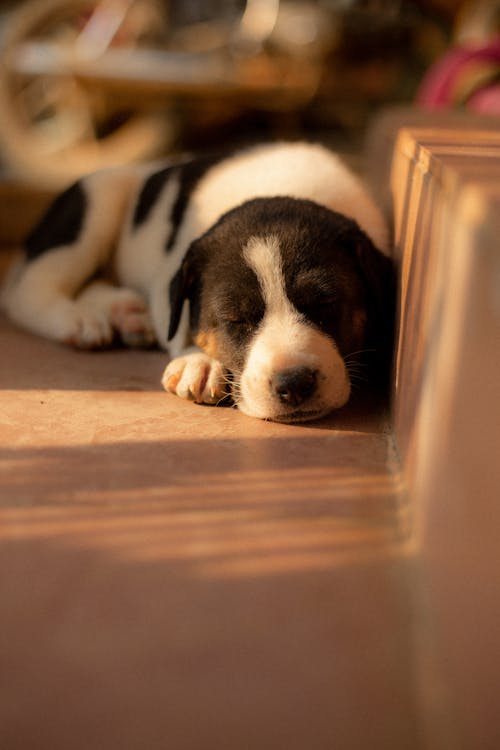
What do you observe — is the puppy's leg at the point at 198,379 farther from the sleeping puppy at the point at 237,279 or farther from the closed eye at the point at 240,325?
the closed eye at the point at 240,325

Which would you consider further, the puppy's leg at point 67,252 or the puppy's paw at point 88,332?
the puppy's leg at point 67,252

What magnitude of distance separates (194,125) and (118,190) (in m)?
→ 4.23

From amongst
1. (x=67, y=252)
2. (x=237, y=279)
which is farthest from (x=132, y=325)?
(x=237, y=279)

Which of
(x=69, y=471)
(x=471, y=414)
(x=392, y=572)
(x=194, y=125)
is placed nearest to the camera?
(x=471, y=414)

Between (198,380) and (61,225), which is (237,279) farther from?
(61,225)

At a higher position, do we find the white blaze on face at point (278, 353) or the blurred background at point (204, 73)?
the blurred background at point (204, 73)

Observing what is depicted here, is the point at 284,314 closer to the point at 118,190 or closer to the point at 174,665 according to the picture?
the point at 174,665

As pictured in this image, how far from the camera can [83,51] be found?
6.94m

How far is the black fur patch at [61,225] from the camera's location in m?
3.69

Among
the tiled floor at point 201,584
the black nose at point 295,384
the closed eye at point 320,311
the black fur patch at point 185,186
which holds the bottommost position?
the tiled floor at point 201,584

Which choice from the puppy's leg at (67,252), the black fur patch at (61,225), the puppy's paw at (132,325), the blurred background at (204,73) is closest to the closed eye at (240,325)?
the puppy's paw at (132,325)

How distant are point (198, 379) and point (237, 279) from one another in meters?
0.36

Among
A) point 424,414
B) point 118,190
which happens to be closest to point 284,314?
point 424,414

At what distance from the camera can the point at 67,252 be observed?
3658 millimetres
